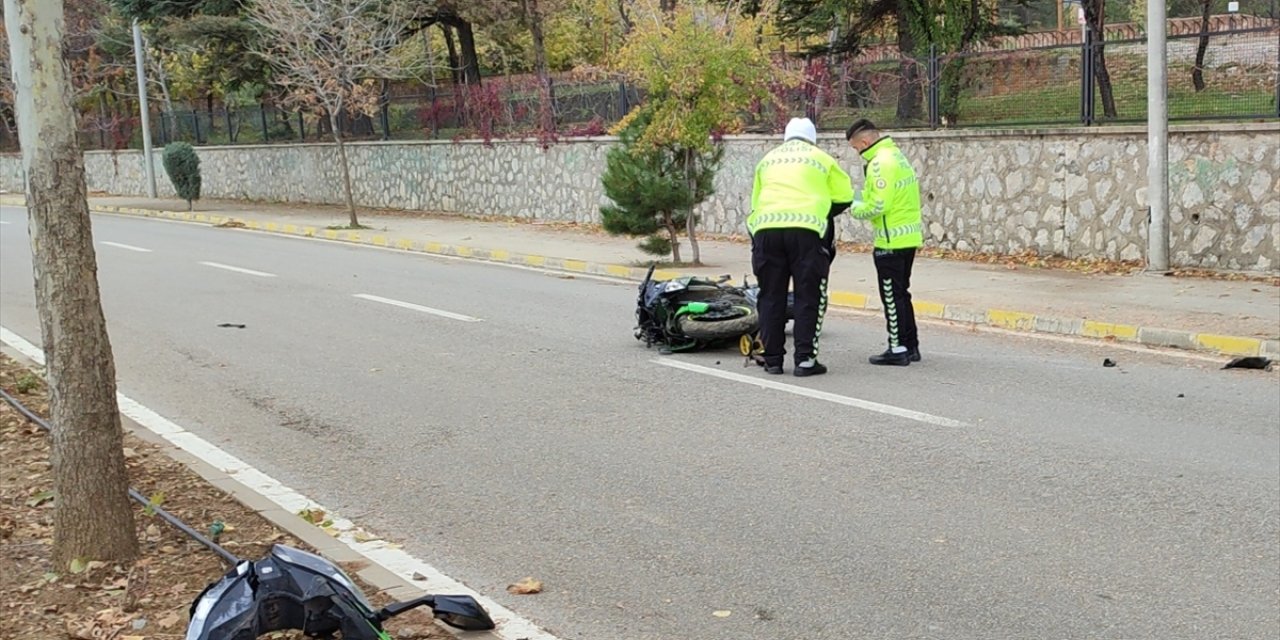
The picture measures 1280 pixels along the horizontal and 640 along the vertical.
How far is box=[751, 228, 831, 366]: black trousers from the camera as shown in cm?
919

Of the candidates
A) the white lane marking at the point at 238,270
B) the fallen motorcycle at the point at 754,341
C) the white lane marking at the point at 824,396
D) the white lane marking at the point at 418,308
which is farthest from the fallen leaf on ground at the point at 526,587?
the white lane marking at the point at 238,270

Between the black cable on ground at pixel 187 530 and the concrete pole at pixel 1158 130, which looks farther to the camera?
the concrete pole at pixel 1158 130

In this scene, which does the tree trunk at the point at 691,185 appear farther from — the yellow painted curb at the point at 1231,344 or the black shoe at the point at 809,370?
the yellow painted curb at the point at 1231,344

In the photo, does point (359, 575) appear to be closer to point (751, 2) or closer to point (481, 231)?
point (481, 231)

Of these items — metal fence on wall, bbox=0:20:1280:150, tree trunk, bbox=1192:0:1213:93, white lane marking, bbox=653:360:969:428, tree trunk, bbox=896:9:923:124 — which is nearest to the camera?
white lane marking, bbox=653:360:969:428

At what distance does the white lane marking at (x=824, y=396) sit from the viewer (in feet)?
26.4

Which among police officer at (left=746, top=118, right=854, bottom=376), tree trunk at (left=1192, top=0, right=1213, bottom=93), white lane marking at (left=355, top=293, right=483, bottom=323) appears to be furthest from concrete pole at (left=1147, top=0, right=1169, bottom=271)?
white lane marking at (left=355, top=293, right=483, bottom=323)

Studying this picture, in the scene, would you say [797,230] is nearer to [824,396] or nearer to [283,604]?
[824,396]

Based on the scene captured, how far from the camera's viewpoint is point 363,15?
2853 cm

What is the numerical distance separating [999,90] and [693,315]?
7.58 meters

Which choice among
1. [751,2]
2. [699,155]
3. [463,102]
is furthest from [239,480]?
[463,102]

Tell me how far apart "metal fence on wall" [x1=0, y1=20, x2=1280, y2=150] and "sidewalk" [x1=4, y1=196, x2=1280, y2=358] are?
199 centimetres

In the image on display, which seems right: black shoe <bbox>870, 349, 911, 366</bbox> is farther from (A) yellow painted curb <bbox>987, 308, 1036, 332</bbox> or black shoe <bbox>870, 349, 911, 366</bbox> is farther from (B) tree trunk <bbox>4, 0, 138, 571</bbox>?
(B) tree trunk <bbox>4, 0, 138, 571</bbox>

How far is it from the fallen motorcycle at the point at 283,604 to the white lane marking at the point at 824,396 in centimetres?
460
